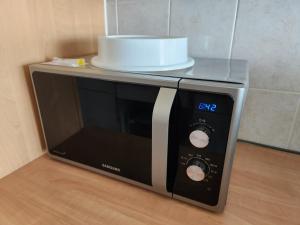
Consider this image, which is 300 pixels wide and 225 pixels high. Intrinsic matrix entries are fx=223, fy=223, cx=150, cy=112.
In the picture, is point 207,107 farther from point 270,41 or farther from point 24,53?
point 24,53

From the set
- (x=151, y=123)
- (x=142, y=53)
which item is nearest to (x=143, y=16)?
(x=142, y=53)

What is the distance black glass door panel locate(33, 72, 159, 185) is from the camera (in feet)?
1.67

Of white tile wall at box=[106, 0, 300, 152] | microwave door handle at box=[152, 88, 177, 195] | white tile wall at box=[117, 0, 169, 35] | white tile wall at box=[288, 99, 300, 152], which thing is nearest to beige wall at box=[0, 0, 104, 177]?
white tile wall at box=[117, 0, 169, 35]

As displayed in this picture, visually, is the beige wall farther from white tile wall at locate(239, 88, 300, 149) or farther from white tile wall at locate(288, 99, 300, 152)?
white tile wall at locate(288, 99, 300, 152)

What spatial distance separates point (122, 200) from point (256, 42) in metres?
0.59

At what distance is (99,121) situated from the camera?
0.58 metres

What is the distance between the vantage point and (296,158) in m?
0.70

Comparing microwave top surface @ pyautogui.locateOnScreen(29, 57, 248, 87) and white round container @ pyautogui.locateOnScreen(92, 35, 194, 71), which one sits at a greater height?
white round container @ pyautogui.locateOnScreen(92, 35, 194, 71)

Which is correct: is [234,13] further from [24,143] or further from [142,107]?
[24,143]

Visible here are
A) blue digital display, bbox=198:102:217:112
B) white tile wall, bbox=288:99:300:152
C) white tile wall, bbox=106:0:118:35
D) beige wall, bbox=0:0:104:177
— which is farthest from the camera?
white tile wall, bbox=106:0:118:35

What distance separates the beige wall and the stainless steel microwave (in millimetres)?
48

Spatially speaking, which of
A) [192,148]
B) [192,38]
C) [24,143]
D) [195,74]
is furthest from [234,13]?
[24,143]

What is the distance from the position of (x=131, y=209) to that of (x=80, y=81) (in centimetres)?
33

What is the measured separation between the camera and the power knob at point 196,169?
0.47 metres
